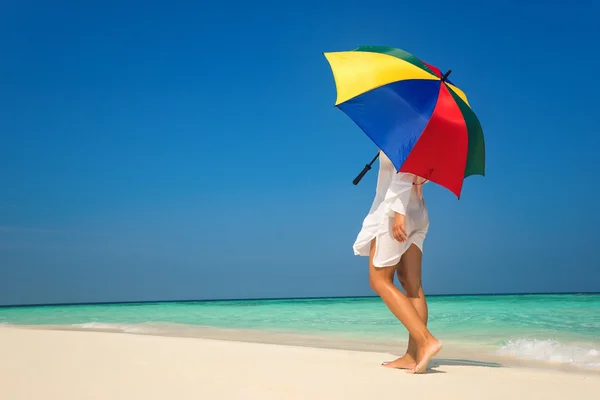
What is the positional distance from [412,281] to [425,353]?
577 millimetres

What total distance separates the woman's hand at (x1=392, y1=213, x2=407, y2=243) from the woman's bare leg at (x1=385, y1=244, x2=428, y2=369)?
1.07ft

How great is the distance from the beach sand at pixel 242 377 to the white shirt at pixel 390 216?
802mm

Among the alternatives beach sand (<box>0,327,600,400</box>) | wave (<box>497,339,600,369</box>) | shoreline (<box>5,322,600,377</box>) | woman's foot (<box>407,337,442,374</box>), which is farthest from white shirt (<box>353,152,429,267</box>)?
wave (<box>497,339,600,369</box>)

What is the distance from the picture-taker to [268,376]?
129 inches

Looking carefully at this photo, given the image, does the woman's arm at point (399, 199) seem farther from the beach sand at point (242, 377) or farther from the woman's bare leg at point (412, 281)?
the beach sand at point (242, 377)

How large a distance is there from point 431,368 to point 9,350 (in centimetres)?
350

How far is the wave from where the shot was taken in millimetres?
5534

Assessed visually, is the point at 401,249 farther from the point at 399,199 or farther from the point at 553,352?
the point at 553,352

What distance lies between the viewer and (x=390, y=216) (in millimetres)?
3652

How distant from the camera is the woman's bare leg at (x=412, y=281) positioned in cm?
383

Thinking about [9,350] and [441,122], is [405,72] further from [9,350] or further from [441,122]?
[9,350]

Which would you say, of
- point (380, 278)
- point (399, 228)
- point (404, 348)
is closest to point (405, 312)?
point (380, 278)

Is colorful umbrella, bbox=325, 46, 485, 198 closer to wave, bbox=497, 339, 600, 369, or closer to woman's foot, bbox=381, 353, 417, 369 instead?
woman's foot, bbox=381, 353, 417, 369

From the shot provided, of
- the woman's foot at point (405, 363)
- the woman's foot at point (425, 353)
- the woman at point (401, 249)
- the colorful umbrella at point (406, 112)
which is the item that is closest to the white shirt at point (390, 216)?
the woman at point (401, 249)
